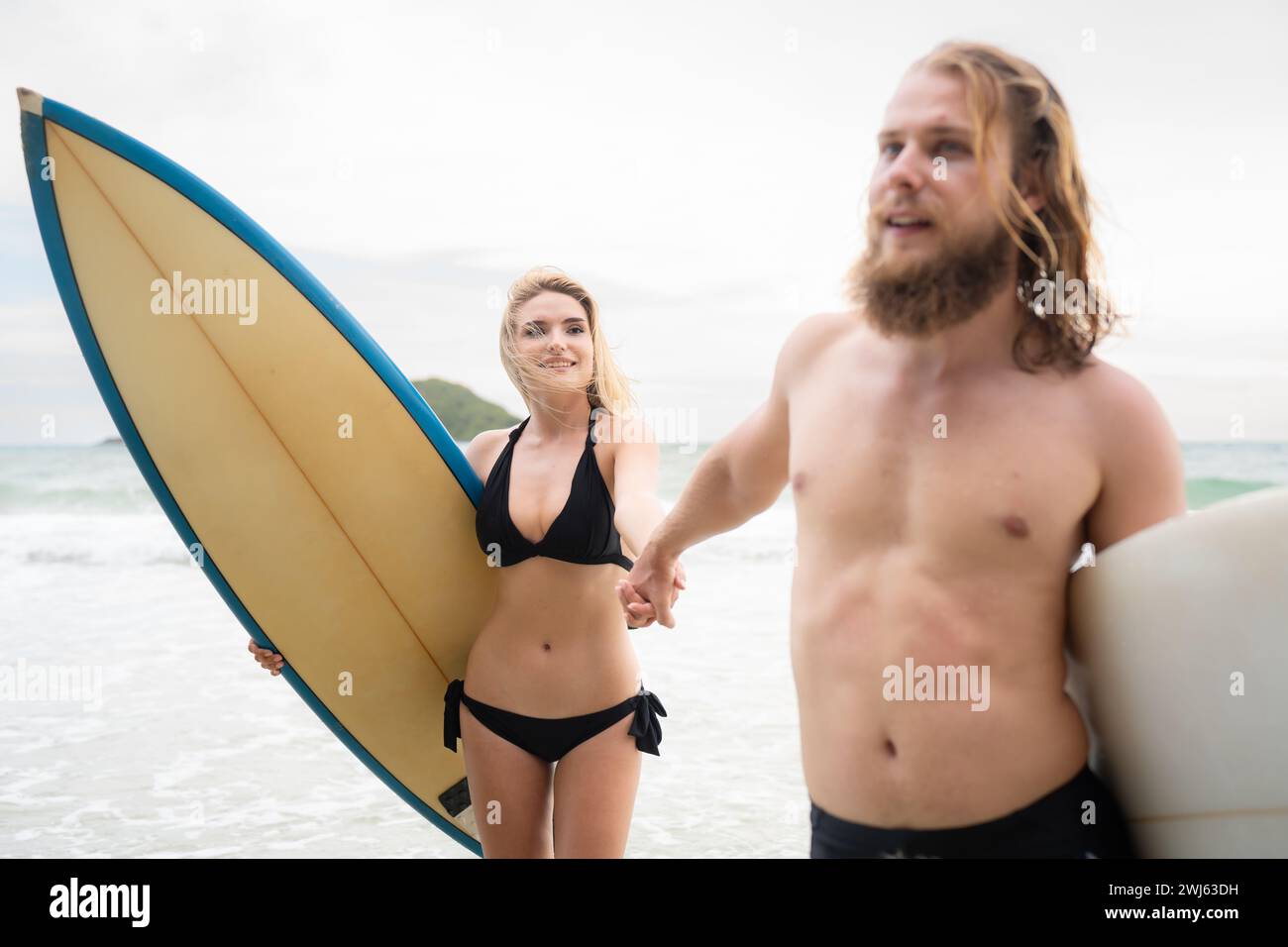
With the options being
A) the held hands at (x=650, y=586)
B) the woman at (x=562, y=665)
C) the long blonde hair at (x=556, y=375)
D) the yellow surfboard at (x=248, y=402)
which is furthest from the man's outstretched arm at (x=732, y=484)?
the yellow surfboard at (x=248, y=402)

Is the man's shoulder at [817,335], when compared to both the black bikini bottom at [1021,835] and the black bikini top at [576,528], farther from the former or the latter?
the black bikini top at [576,528]

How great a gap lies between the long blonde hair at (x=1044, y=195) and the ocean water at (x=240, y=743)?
365cm

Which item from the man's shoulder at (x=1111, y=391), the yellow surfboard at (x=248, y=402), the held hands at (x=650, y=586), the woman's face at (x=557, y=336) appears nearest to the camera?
the man's shoulder at (x=1111, y=391)

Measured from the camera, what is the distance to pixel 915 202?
150 cm

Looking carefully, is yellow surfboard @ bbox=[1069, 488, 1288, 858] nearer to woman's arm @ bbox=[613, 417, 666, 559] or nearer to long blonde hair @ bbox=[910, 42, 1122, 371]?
long blonde hair @ bbox=[910, 42, 1122, 371]

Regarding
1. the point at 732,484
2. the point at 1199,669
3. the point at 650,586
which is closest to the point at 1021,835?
the point at 1199,669

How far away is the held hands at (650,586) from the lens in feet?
7.06

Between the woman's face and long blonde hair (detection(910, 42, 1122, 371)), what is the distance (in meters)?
1.42

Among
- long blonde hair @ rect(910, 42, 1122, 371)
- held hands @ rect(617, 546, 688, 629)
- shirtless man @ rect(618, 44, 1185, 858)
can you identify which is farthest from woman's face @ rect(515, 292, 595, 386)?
long blonde hair @ rect(910, 42, 1122, 371)

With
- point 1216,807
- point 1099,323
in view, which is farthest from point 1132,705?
point 1099,323

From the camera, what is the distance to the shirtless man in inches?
58.3

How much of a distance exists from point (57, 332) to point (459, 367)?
7.37 m

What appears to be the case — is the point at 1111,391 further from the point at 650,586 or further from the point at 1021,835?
the point at 650,586
